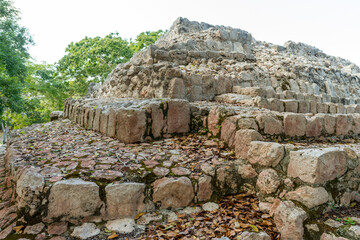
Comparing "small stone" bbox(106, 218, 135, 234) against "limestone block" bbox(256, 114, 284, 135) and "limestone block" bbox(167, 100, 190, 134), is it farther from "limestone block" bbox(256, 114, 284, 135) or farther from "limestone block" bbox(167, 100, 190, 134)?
"limestone block" bbox(256, 114, 284, 135)

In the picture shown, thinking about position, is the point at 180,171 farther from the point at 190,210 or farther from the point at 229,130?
the point at 229,130

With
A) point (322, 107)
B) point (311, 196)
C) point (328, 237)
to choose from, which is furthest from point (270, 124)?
point (322, 107)

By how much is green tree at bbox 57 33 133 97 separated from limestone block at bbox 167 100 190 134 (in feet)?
48.7

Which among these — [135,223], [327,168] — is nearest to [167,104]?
[135,223]

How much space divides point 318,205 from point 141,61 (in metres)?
6.94

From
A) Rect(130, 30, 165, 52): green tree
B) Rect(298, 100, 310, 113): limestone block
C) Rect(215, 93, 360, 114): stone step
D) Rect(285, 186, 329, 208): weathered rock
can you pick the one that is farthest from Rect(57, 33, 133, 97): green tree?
Rect(285, 186, 329, 208): weathered rock

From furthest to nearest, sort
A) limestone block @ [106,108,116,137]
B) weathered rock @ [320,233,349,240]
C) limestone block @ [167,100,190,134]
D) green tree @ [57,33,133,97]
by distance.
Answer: green tree @ [57,33,133,97], limestone block @ [106,108,116,137], limestone block @ [167,100,190,134], weathered rock @ [320,233,349,240]

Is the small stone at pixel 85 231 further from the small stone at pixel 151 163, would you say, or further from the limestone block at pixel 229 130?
the limestone block at pixel 229 130

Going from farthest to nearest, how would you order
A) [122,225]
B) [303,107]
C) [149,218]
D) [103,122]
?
[303,107] < [103,122] < [149,218] < [122,225]

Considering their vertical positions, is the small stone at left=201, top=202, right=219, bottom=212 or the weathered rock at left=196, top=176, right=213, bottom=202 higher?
the weathered rock at left=196, top=176, right=213, bottom=202

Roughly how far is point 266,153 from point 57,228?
2312 mm

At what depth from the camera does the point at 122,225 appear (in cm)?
204

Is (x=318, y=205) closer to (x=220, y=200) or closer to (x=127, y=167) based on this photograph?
(x=220, y=200)

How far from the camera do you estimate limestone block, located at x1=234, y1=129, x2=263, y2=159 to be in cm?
271
